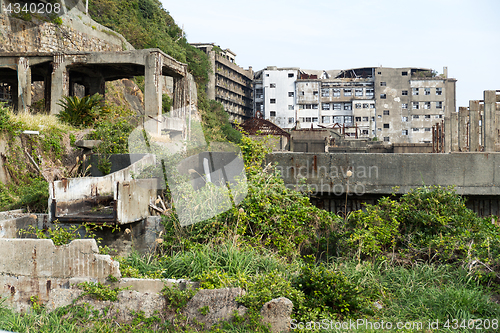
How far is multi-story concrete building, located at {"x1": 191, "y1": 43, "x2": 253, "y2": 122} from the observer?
53094 millimetres

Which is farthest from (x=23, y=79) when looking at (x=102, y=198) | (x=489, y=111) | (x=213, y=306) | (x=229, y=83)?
(x=229, y=83)

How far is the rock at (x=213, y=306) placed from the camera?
4312mm

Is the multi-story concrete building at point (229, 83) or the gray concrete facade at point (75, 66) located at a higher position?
the multi-story concrete building at point (229, 83)

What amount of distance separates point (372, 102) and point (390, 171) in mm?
52473

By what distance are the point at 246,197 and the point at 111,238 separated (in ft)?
7.40

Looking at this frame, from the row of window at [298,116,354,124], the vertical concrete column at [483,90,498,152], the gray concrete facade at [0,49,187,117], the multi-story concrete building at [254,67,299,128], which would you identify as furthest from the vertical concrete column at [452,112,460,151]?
the row of window at [298,116,354,124]

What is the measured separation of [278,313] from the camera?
13.7 feet

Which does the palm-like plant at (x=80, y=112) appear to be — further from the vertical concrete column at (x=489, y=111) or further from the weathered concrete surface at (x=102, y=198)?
the vertical concrete column at (x=489, y=111)

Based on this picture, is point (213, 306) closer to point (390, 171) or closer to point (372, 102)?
point (390, 171)

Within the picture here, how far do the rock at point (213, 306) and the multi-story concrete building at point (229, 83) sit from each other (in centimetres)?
4908

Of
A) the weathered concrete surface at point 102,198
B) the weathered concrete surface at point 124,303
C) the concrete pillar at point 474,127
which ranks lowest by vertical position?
the weathered concrete surface at point 124,303

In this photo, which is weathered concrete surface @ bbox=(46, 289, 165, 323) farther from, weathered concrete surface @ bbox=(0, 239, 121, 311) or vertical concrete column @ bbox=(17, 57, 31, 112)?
vertical concrete column @ bbox=(17, 57, 31, 112)

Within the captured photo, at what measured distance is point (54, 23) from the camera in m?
19.9

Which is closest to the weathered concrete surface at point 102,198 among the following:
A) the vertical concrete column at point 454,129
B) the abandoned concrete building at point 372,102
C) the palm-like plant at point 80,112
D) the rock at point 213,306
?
the rock at point 213,306
